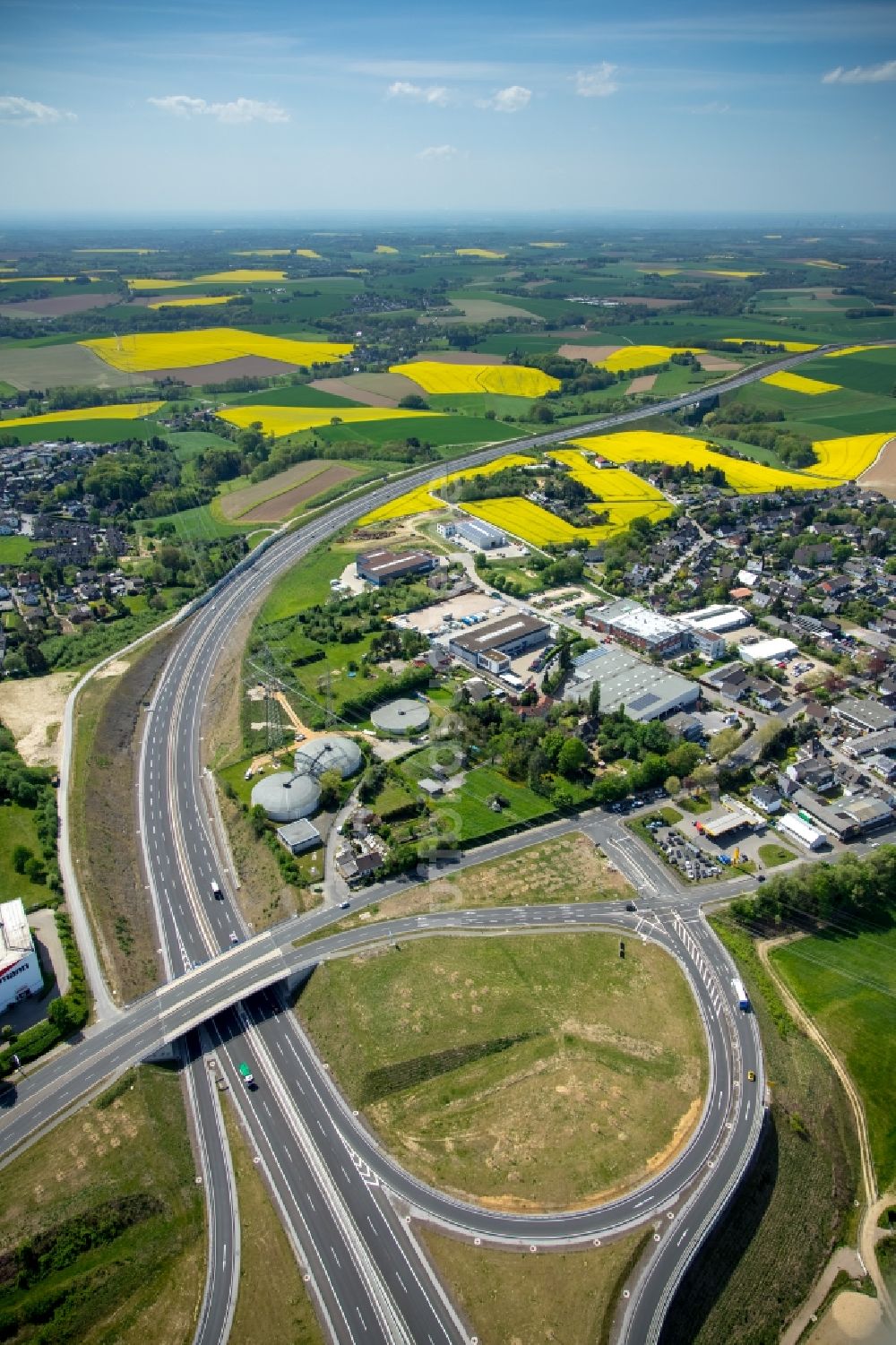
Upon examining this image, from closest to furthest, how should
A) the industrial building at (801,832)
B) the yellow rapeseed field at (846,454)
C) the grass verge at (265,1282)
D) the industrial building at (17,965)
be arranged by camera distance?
the grass verge at (265,1282)
the industrial building at (17,965)
the industrial building at (801,832)
the yellow rapeseed field at (846,454)

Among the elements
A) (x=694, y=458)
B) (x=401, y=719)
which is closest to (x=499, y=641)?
(x=401, y=719)

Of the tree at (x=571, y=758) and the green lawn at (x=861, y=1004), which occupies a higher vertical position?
the tree at (x=571, y=758)

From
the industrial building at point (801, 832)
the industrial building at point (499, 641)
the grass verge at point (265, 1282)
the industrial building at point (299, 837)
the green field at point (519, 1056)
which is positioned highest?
the industrial building at point (499, 641)

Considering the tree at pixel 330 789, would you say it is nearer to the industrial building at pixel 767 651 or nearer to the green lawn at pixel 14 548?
the industrial building at pixel 767 651

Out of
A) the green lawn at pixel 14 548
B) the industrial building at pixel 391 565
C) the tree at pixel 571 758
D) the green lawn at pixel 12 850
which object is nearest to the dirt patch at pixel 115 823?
the green lawn at pixel 12 850

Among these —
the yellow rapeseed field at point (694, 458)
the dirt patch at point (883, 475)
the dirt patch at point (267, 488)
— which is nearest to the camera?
the dirt patch at point (267, 488)

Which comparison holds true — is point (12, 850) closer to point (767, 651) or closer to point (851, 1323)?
point (851, 1323)

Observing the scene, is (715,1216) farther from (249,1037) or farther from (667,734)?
(667,734)
